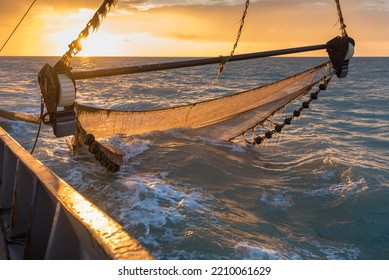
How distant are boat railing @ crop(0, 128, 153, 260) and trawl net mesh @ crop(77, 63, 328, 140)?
138 inches

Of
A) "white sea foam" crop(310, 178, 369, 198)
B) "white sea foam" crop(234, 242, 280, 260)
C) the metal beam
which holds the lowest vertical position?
"white sea foam" crop(234, 242, 280, 260)

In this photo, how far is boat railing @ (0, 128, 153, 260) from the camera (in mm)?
2205

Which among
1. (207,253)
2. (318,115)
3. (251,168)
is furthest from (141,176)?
(318,115)

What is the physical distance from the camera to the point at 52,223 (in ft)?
11.6

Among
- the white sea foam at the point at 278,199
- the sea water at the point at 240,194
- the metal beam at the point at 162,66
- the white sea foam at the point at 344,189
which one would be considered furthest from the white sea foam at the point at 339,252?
the metal beam at the point at 162,66

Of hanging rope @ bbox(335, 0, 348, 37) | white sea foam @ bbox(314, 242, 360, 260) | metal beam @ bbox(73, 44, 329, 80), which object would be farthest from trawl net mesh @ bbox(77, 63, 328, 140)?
white sea foam @ bbox(314, 242, 360, 260)

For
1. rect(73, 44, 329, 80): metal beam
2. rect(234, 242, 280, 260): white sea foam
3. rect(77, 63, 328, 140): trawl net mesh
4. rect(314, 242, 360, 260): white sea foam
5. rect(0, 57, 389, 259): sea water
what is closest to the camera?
rect(73, 44, 329, 80): metal beam

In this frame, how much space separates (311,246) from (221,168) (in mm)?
4285

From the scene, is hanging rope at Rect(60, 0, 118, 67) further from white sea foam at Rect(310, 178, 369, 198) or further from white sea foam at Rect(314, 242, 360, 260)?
white sea foam at Rect(310, 178, 369, 198)

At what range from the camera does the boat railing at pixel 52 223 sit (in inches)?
86.8

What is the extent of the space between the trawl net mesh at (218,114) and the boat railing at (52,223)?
11.5 ft

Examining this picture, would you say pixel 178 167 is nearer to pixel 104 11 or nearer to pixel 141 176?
pixel 141 176

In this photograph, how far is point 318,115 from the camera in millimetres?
23609

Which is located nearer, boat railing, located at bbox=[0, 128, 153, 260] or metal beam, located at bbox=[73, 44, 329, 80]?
boat railing, located at bbox=[0, 128, 153, 260]
